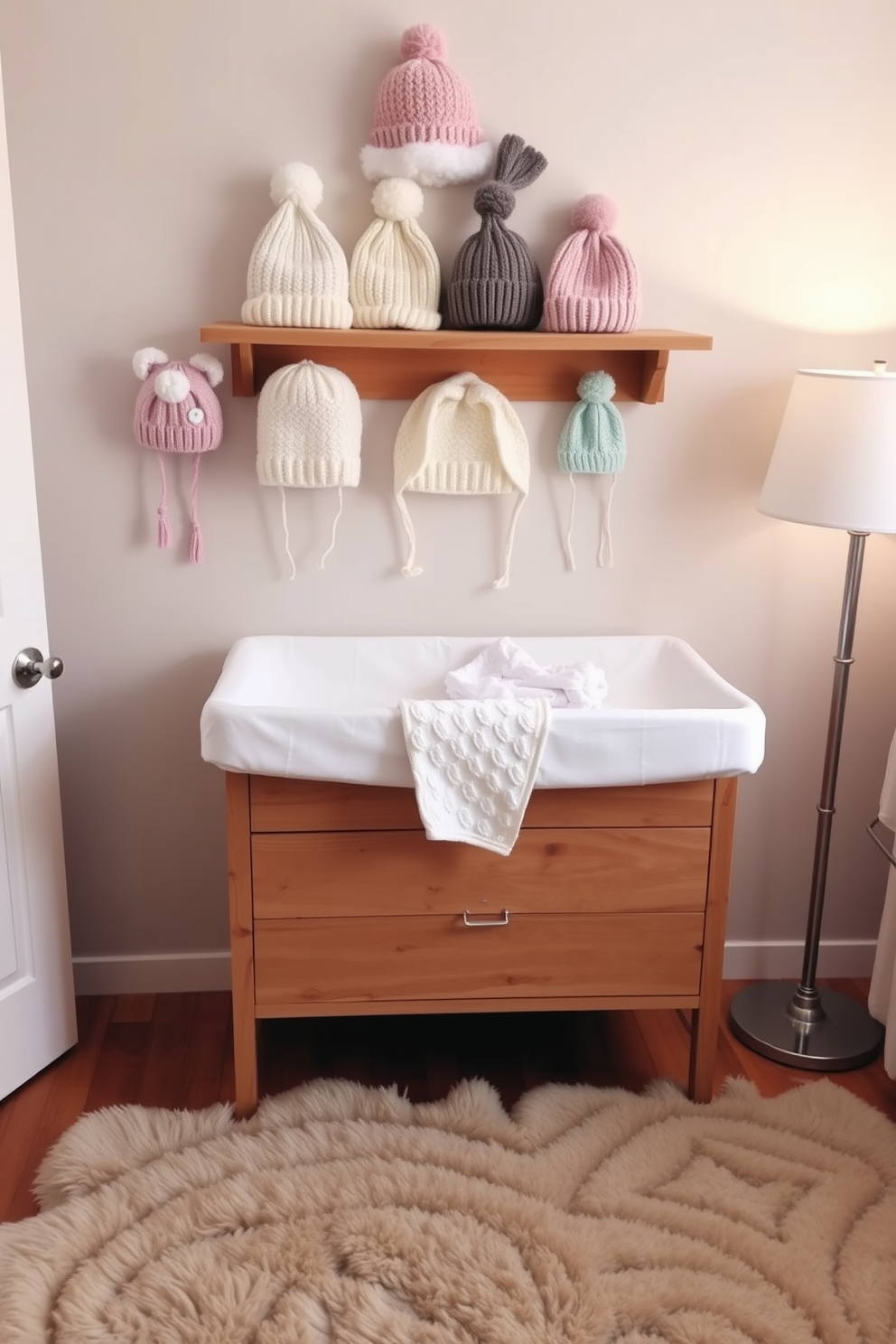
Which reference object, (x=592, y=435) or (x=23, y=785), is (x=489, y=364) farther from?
(x=23, y=785)

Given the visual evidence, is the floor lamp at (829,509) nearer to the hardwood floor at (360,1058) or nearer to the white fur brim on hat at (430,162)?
the hardwood floor at (360,1058)

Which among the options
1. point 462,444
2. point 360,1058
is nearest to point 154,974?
point 360,1058

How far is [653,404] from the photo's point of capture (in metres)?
2.16

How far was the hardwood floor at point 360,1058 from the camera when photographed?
201 centimetres

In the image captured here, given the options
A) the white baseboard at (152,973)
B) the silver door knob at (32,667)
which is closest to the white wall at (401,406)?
the white baseboard at (152,973)

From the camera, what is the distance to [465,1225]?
1.65m

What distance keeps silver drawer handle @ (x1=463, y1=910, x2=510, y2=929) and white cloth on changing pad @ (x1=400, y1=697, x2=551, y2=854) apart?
0.63 ft

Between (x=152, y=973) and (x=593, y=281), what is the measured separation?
63.3 inches

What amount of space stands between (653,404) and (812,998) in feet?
3.92

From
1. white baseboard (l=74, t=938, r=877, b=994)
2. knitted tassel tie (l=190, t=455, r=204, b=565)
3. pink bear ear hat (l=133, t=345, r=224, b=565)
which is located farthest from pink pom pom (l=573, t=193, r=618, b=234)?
white baseboard (l=74, t=938, r=877, b=994)

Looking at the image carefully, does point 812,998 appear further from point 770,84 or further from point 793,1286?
point 770,84

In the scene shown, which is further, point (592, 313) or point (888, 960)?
point (888, 960)

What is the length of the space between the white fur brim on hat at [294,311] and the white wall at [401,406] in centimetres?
15

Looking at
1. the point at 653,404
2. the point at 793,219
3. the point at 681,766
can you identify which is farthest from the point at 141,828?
the point at 793,219
